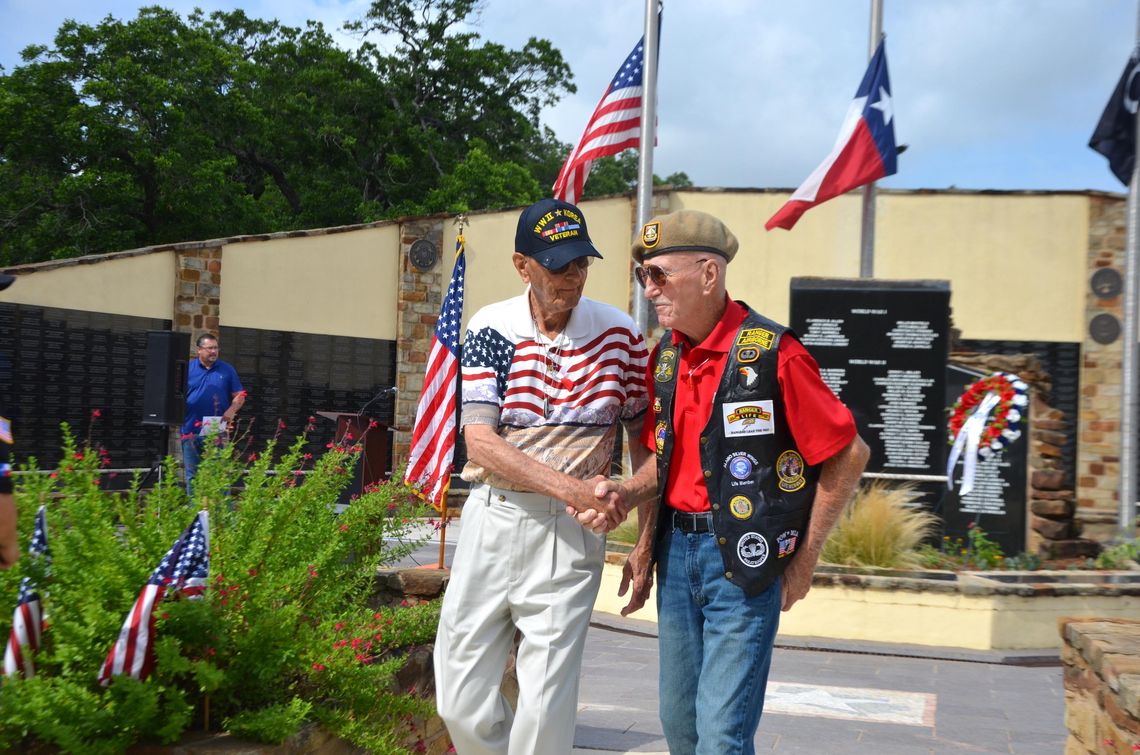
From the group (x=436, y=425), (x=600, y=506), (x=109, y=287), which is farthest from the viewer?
(x=109, y=287)

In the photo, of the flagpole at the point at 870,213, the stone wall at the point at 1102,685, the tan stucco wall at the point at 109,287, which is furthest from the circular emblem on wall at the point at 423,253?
the stone wall at the point at 1102,685

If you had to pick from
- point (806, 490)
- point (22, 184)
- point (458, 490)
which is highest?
point (22, 184)

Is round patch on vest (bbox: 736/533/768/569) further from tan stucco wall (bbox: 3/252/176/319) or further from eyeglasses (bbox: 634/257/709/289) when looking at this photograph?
tan stucco wall (bbox: 3/252/176/319)

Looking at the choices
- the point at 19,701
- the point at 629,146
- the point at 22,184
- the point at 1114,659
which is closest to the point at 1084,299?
the point at 629,146

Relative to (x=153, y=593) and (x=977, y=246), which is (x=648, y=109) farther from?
(x=153, y=593)

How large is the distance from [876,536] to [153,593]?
6841 mm

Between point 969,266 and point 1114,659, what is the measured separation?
16.4m

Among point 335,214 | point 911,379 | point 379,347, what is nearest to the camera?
point 911,379

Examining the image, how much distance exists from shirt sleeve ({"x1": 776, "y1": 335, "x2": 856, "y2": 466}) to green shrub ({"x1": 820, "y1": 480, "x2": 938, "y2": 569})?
19.6 feet

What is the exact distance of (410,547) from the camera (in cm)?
527

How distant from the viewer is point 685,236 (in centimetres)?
359

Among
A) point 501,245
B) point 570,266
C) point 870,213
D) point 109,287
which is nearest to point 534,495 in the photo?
point 570,266

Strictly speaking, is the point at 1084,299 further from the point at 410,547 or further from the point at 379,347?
the point at 410,547

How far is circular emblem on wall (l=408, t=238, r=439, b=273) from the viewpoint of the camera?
1970cm
